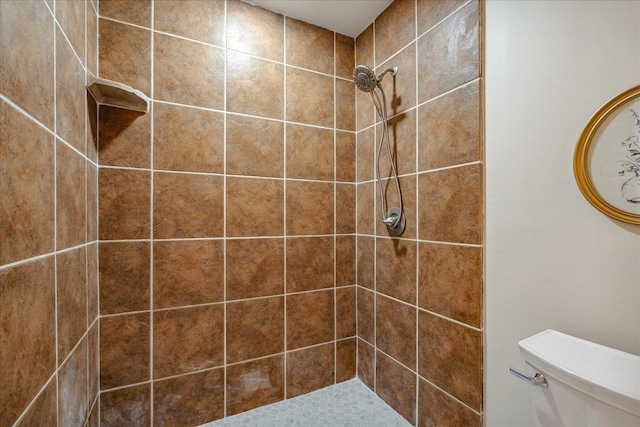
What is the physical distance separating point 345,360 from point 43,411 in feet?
4.50

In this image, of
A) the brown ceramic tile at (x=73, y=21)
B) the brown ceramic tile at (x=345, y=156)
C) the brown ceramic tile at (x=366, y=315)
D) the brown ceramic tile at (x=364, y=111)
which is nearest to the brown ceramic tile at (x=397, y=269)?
the brown ceramic tile at (x=366, y=315)

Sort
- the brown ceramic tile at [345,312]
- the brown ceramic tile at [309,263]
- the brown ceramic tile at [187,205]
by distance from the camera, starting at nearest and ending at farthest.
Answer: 1. the brown ceramic tile at [187,205]
2. the brown ceramic tile at [309,263]
3. the brown ceramic tile at [345,312]

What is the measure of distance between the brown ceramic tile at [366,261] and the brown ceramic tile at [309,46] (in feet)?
3.24

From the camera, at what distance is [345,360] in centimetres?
174

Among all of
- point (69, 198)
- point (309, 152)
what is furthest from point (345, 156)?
point (69, 198)

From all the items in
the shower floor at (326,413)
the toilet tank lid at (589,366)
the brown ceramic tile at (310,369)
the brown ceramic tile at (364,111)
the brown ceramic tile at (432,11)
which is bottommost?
the shower floor at (326,413)

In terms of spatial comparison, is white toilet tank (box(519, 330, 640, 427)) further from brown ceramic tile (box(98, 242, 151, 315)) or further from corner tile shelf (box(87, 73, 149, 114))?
corner tile shelf (box(87, 73, 149, 114))

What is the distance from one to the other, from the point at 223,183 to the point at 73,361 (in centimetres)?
84

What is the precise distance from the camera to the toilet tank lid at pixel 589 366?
63cm

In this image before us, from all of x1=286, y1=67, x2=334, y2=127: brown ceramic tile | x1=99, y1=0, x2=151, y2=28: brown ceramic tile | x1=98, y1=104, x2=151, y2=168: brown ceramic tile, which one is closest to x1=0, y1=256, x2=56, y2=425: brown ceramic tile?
x1=98, y1=104, x2=151, y2=168: brown ceramic tile

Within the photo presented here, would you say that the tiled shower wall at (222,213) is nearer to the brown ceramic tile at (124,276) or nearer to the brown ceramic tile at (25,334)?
the brown ceramic tile at (124,276)

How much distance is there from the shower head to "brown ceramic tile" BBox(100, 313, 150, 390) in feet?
4.65

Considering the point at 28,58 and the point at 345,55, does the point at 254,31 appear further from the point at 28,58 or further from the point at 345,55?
the point at 28,58

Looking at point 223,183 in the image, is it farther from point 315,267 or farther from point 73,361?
point 73,361
